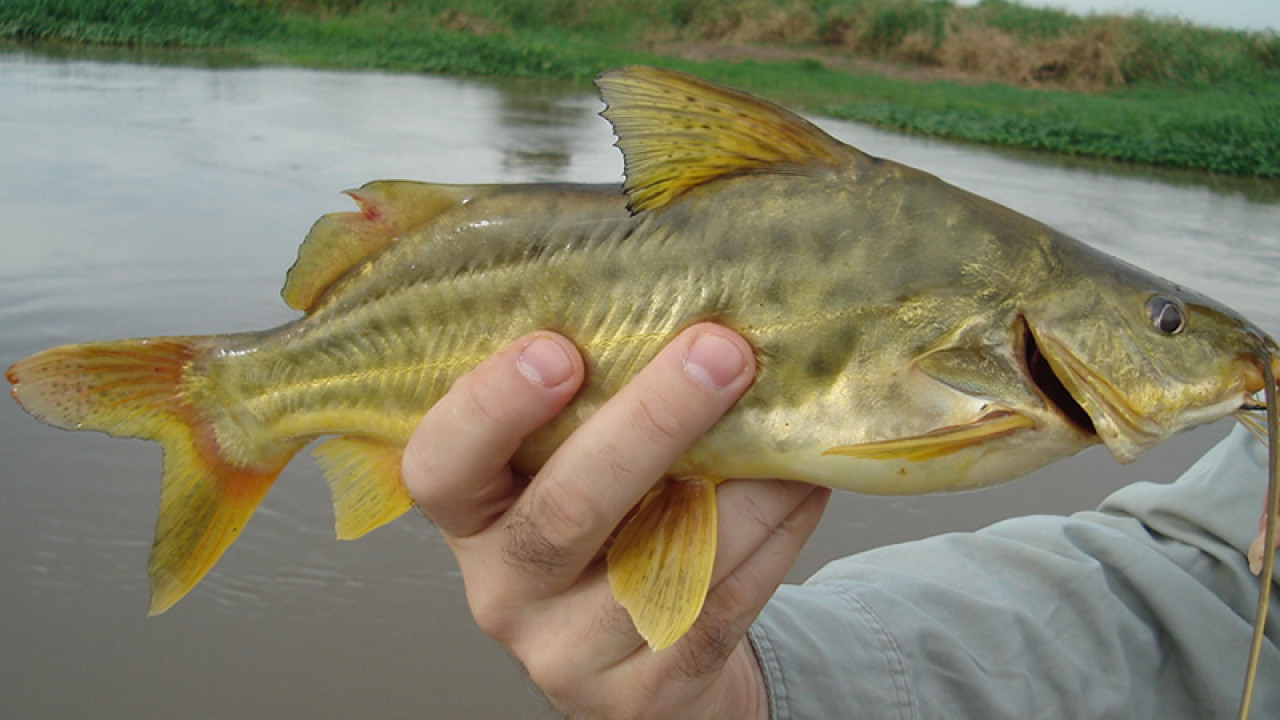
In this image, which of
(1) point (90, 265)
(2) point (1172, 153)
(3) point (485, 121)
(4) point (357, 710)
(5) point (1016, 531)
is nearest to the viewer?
(5) point (1016, 531)

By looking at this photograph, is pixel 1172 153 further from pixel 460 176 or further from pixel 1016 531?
pixel 1016 531

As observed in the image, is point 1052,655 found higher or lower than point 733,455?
lower

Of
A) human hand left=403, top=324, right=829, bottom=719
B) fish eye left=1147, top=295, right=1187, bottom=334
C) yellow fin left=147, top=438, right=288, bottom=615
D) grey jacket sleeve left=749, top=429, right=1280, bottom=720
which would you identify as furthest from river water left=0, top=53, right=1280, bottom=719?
fish eye left=1147, top=295, right=1187, bottom=334

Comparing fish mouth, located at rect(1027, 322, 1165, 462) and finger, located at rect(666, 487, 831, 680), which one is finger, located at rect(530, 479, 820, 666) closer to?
finger, located at rect(666, 487, 831, 680)

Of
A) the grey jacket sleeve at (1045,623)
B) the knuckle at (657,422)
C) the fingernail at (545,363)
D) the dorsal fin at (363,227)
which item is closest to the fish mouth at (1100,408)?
the knuckle at (657,422)

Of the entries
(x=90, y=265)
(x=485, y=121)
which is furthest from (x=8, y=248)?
(x=485, y=121)

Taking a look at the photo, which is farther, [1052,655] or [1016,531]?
[1016,531]

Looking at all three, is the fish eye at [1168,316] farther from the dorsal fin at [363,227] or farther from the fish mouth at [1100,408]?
the dorsal fin at [363,227]

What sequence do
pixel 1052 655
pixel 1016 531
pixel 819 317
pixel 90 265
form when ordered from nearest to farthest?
pixel 819 317
pixel 1052 655
pixel 1016 531
pixel 90 265

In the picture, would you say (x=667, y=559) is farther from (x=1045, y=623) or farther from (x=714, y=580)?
(x=1045, y=623)
